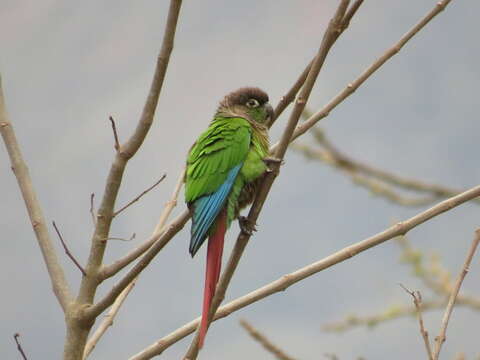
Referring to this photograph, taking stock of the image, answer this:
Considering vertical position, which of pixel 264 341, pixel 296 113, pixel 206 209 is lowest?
pixel 264 341

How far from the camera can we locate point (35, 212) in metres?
2.80

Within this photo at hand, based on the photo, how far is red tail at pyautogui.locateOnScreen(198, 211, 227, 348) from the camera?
2.30 m

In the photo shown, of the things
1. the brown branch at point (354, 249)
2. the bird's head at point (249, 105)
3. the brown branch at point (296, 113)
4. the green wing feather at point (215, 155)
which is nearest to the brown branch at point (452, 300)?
the brown branch at point (354, 249)

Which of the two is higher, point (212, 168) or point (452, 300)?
point (212, 168)

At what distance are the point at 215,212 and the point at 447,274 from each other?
2602 millimetres

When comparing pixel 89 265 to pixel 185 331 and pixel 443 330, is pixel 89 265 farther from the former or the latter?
pixel 443 330

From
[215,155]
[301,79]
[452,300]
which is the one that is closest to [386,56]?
[301,79]

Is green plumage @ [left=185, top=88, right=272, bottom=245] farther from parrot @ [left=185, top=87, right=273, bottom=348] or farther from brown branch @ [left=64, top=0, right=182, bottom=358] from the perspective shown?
brown branch @ [left=64, top=0, right=182, bottom=358]

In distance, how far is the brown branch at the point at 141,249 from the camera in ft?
8.75

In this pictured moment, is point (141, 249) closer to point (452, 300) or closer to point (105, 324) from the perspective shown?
point (105, 324)

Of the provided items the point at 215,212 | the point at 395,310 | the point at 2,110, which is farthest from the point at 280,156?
the point at 395,310

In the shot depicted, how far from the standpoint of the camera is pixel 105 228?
263 centimetres

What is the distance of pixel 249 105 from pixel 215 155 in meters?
0.78

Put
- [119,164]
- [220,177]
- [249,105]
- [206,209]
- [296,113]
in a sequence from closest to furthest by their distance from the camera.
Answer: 1. [296,113]
2. [119,164]
3. [206,209]
4. [220,177]
5. [249,105]
